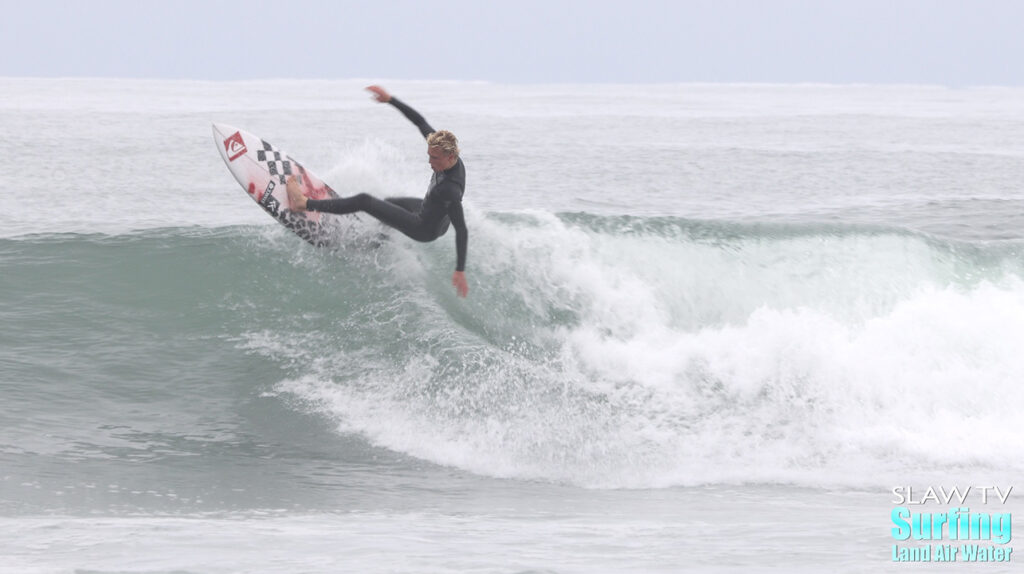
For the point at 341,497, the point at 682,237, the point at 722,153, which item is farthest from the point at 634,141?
the point at 341,497

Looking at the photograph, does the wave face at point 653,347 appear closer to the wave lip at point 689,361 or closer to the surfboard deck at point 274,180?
the wave lip at point 689,361

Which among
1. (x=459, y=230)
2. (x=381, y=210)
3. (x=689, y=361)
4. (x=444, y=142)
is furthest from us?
(x=689, y=361)

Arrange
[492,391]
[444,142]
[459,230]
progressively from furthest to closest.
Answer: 1. [492,391]
2. [459,230]
3. [444,142]

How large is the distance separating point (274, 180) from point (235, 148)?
49 centimetres

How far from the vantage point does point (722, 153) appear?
24.9 meters

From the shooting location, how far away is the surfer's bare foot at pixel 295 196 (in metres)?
9.04

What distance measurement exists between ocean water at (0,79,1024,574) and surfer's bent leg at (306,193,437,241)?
1.03 m

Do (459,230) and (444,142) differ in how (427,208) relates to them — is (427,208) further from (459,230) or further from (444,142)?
(444,142)

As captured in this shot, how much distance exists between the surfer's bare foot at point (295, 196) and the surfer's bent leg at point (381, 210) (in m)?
0.33

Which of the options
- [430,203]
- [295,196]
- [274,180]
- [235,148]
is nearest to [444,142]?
[430,203]

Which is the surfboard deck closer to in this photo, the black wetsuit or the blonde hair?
the black wetsuit

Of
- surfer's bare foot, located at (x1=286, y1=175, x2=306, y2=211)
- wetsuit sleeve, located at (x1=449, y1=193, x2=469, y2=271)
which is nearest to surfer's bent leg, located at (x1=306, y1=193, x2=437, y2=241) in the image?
surfer's bare foot, located at (x1=286, y1=175, x2=306, y2=211)

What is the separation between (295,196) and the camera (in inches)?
359

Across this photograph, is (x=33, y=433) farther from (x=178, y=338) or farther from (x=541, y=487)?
(x=541, y=487)
